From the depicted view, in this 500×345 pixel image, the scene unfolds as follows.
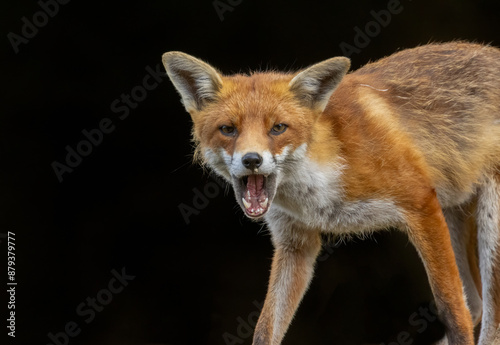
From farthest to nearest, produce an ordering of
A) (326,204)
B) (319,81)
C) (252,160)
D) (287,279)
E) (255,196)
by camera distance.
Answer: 1. (287,279)
2. (326,204)
3. (319,81)
4. (255,196)
5. (252,160)

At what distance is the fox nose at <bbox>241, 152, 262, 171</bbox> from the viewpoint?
13.0 ft

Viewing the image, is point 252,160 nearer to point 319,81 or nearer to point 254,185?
point 254,185

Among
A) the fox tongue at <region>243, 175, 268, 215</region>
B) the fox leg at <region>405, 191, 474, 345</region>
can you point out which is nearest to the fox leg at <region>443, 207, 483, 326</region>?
the fox leg at <region>405, 191, 474, 345</region>

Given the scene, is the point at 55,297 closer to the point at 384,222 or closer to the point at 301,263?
the point at 301,263

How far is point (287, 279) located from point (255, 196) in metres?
1.20

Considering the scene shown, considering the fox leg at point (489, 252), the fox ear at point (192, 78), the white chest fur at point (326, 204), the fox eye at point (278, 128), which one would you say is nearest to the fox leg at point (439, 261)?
the white chest fur at point (326, 204)

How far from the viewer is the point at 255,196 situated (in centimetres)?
414

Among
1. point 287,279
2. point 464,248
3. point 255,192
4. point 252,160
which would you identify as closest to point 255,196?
point 255,192

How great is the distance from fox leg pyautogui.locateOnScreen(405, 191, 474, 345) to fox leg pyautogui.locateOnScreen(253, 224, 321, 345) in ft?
2.59

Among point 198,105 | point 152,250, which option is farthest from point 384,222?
point 152,250

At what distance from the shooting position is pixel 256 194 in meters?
4.14

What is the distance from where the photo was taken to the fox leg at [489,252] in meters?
5.13

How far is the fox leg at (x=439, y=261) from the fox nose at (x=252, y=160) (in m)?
1.28

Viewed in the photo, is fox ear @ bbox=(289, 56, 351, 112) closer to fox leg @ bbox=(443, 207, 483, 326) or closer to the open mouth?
the open mouth
